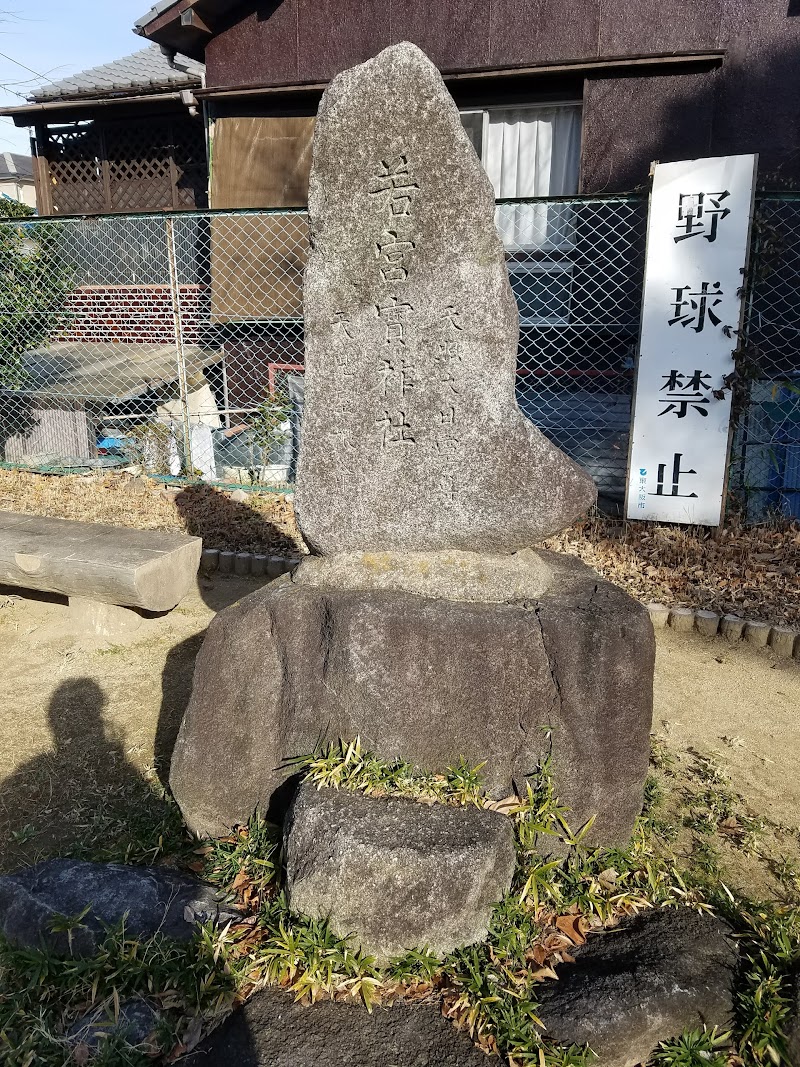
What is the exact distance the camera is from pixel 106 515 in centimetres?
599

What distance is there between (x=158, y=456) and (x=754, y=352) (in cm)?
470

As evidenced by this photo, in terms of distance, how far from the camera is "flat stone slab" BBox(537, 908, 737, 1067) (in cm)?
192

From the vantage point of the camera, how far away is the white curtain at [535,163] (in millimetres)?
6930

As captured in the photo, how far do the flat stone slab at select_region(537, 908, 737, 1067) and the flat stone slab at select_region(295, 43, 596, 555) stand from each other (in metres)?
1.22

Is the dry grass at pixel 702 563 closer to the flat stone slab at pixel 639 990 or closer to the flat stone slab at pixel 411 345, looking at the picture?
the flat stone slab at pixel 411 345

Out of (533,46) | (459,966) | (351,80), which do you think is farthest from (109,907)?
(533,46)

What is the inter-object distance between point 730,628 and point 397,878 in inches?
109

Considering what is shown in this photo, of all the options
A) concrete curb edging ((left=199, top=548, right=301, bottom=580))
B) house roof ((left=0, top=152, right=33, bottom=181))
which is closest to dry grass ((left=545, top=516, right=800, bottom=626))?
concrete curb edging ((left=199, top=548, right=301, bottom=580))

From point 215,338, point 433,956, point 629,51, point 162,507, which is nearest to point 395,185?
point 433,956

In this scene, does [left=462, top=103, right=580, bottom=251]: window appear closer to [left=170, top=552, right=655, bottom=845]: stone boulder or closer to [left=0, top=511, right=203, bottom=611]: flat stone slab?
[left=0, top=511, right=203, bottom=611]: flat stone slab

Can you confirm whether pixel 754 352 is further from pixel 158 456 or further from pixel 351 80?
pixel 158 456

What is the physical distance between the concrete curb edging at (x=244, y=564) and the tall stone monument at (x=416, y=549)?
7.60ft

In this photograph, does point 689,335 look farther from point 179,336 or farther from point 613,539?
point 179,336

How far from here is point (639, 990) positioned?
198 centimetres
